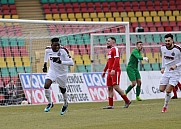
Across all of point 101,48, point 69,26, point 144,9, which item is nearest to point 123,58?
point 101,48

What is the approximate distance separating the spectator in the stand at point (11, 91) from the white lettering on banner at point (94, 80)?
2.97 m

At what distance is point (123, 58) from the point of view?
88.8ft

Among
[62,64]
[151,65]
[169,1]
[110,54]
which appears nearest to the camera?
[62,64]

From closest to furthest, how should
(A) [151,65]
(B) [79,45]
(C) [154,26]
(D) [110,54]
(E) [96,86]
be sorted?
(D) [110,54], (E) [96,86], (B) [79,45], (A) [151,65], (C) [154,26]

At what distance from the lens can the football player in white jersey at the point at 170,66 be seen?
17.1m

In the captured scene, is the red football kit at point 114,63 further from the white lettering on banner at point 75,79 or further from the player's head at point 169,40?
the white lettering on banner at point 75,79

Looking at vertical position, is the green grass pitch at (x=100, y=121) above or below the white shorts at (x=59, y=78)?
below

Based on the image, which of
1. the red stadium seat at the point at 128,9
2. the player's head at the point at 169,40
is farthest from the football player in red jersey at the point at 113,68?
the red stadium seat at the point at 128,9

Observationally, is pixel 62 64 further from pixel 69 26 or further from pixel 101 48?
pixel 101 48

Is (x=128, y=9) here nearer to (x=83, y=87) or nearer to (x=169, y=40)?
(x=83, y=87)

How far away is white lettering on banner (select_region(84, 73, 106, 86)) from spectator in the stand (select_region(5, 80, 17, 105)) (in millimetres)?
2968

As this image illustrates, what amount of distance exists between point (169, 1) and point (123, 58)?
1420 centimetres

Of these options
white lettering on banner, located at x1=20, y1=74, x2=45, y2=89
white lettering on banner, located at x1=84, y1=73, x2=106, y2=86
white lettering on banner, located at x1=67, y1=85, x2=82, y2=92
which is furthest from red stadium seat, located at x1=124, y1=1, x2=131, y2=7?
white lettering on banner, located at x1=20, y1=74, x2=45, y2=89

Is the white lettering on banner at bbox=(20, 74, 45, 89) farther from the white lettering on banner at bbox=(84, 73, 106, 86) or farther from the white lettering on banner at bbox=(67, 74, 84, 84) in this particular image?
the white lettering on banner at bbox=(84, 73, 106, 86)
